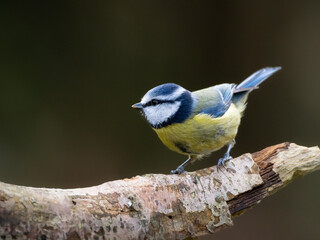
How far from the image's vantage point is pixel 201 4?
340 centimetres

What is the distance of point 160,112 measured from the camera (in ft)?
6.00

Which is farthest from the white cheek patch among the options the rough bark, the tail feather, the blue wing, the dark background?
the dark background

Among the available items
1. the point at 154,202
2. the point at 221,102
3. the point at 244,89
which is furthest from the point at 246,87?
the point at 154,202

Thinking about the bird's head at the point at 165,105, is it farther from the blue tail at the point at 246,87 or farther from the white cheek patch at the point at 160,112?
the blue tail at the point at 246,87

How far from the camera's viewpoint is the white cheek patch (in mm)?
1815

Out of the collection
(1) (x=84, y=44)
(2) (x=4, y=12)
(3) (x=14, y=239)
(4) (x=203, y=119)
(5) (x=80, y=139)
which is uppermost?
(2) (x=4, y=12)

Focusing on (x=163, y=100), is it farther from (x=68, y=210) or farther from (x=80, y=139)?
(x=80, y=139)

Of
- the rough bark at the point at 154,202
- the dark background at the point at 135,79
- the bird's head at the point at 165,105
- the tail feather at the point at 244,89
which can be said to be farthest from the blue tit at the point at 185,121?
the dark background at the point at 135,79

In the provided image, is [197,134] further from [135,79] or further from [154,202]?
[135,79]

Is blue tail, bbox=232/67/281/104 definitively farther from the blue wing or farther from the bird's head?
the bird's head

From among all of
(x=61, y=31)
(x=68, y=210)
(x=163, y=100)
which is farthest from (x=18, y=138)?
(x=68, y=210)

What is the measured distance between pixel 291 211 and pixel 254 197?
1.91 meters

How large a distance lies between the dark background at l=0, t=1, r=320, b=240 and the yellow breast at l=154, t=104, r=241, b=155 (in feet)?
5.12

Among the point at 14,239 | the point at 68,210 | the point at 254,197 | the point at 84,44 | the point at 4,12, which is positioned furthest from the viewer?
the point at 84,44
